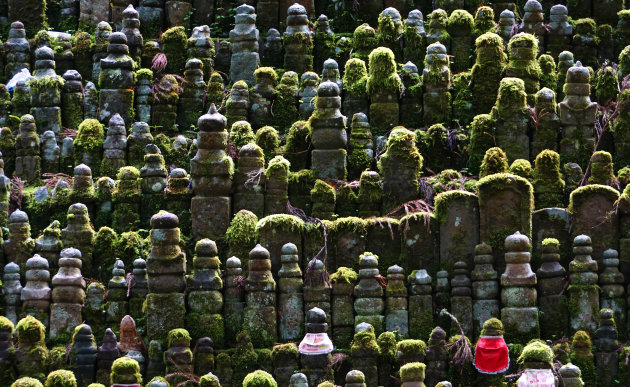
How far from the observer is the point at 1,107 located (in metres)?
32.7

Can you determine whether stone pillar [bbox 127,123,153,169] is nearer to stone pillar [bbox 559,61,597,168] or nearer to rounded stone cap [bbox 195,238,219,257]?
rounded stone cap [bbox 195,238,219,257]

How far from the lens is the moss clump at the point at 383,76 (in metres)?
31.4

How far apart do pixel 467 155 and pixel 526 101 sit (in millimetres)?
1249

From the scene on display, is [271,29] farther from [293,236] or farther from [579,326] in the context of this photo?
[579,326]

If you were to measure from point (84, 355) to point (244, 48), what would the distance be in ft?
24.5

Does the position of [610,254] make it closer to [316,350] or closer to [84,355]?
[316,350]

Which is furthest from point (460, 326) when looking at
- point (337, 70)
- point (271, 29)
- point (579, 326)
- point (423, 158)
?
point (271, 29)

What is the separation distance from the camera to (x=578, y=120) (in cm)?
3041

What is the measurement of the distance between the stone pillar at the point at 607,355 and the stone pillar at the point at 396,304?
2.70m

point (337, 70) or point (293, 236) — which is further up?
point (337, 70)

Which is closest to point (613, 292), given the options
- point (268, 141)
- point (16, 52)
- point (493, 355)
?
point (493, 355)

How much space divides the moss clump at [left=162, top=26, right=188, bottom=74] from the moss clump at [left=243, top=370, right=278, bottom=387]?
9009 millimetres

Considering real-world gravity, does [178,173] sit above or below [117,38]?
below

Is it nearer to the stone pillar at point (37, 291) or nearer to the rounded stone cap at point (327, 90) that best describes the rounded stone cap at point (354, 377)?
the stone pillar at point (37, 291)
